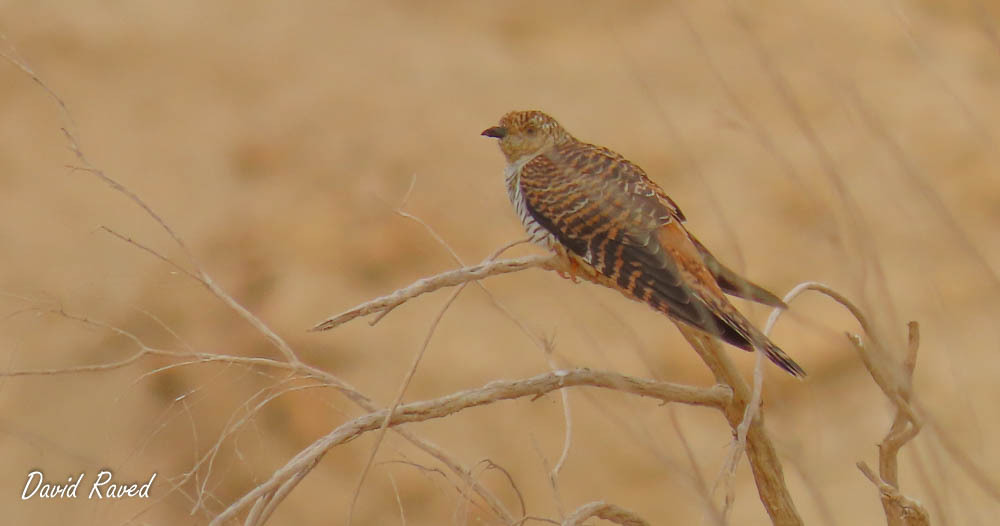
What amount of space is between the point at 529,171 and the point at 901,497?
3.71ft

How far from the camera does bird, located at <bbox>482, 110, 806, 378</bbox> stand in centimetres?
180

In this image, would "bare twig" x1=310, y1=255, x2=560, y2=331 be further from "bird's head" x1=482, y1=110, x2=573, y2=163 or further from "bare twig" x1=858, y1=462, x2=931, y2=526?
"bird's head" x1=482, y1=110, x2=573, y2=163

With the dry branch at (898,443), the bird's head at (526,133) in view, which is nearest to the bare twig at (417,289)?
the dry branch at (898,443)

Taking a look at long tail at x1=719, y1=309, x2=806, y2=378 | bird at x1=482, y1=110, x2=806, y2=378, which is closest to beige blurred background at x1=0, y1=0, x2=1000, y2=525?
bird at x1=482, y1=110, x2=806, y2=378

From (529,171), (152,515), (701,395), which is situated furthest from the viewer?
(152,515)

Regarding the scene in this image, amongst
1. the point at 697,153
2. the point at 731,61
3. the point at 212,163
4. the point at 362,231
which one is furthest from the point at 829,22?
the point at 212,163

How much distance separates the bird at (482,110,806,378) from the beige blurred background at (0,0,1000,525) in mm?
2158

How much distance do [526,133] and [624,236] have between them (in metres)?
0.58

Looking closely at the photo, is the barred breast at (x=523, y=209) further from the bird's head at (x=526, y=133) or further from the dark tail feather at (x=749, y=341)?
the dark tail feather at (x=749, y=341)

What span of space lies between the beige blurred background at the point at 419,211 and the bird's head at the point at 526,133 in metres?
1.94

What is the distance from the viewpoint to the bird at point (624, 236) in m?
1.80

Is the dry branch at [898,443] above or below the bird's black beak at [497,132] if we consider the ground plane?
below

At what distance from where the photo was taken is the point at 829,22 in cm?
517

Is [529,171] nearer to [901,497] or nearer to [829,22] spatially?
[901,497]
